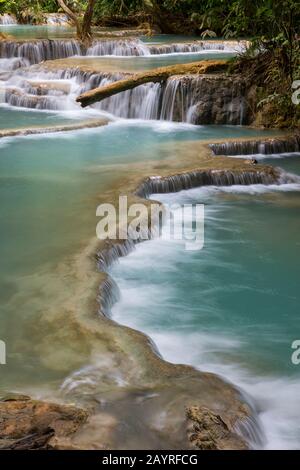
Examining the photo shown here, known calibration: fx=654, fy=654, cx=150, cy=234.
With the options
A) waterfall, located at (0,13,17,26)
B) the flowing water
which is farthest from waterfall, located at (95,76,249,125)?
waterfall, located at (0,13,17,26)

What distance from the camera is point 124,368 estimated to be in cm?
412

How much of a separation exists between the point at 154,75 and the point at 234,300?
743 cm

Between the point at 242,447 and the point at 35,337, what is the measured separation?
179 cm

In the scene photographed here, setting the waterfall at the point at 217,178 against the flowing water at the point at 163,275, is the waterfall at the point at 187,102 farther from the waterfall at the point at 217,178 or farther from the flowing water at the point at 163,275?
the waterfall at the point at 217,178

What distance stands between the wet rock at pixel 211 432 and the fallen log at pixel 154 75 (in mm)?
7518

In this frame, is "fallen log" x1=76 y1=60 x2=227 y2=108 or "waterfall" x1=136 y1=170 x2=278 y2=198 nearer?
"waterfall" x1=136 y1=170 x2=278 y2=198

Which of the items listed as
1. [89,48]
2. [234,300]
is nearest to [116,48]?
[89,48]

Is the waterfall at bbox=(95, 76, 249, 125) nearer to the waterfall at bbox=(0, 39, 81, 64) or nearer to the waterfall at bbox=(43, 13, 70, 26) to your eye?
the waterfall at bbox=(0, 39, 81, 64)

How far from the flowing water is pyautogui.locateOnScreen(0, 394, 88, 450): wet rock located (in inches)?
15.4

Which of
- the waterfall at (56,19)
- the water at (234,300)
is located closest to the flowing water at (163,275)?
the water at (234,300)

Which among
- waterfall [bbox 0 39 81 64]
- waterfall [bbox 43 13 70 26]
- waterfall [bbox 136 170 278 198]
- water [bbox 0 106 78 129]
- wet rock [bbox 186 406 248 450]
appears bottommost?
wet rock [bbox 186 406 248 450]

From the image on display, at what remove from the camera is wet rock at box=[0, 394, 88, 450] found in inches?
123

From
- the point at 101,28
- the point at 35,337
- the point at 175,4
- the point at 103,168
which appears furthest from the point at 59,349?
the point at 101,28
